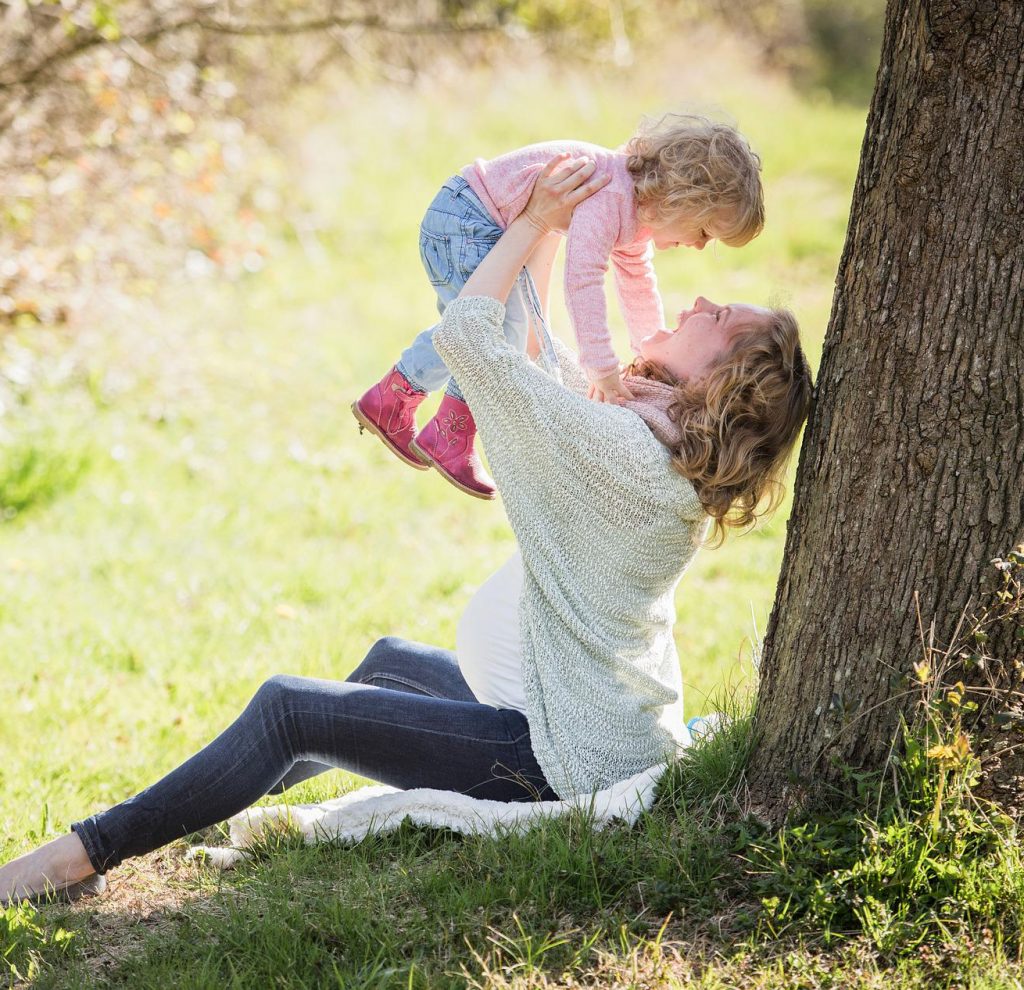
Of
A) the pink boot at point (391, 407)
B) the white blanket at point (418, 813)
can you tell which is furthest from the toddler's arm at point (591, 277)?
Result: the white blanket at point (418, 813)

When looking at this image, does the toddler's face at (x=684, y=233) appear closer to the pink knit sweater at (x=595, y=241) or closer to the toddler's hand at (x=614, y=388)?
the pink knit sweater at (x=595, y=241)

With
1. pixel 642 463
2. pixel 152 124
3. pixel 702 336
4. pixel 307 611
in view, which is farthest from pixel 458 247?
pixel 152 124

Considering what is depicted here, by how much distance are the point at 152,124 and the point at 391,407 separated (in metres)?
5.98

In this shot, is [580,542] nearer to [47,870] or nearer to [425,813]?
[425,813]

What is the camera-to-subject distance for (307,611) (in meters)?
4.88

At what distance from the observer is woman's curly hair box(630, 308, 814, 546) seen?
2574 mm

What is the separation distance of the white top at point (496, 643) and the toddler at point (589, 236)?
33cm

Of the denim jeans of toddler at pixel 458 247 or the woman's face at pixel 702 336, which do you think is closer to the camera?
the woman's face at pixel 702 336

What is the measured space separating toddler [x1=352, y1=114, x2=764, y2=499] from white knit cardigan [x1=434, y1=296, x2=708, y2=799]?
24 cm

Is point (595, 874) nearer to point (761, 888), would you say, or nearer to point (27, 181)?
point (761, 888)

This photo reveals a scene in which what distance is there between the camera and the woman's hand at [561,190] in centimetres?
278

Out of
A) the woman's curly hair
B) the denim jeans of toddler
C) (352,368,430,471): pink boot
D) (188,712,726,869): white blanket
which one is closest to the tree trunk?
the woman's curly hair

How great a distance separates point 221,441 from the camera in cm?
676

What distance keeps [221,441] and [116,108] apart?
2.67 meters
